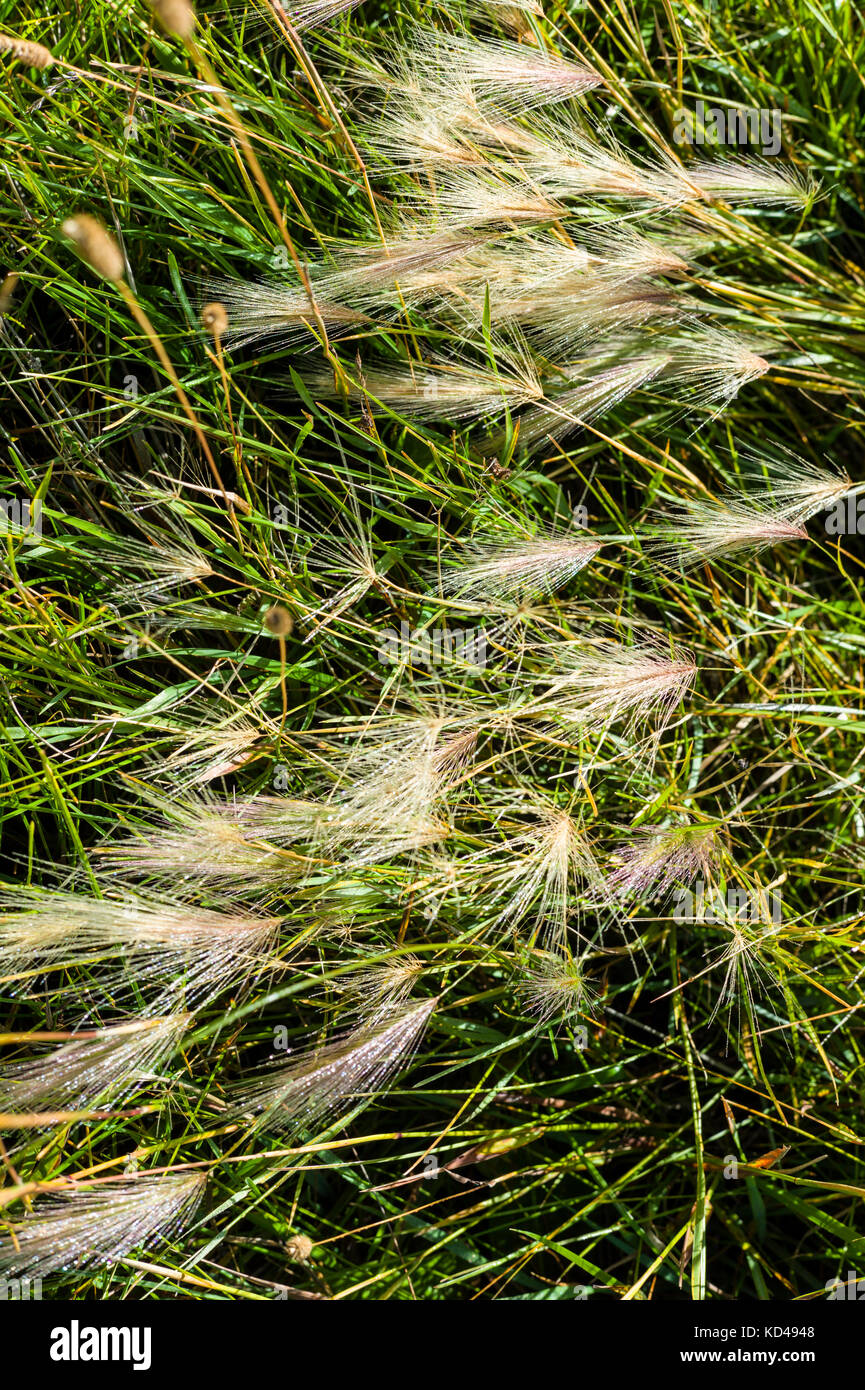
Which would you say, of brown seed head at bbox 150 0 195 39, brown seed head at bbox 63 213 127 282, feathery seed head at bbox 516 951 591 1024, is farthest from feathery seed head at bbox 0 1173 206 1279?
brown seed head at bbox 150 0 195 39

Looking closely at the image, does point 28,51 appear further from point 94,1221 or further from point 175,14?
point 94,1221

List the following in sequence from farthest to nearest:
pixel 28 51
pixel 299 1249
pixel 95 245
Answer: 1. pixel 299 1249
2. pixel 28 51
3. pixel 95 245

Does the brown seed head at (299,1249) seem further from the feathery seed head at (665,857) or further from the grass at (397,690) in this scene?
the feathery seed head at (665,857)

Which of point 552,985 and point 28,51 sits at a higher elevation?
point 28,51

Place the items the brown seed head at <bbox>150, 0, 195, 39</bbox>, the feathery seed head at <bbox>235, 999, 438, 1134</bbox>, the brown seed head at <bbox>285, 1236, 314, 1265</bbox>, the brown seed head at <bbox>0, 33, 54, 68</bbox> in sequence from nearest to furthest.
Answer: the brown seed head at <bbox>150, 0, 195, 39</bbox>, the brown seed head at <bbox>0, 33, 54, 68</bbox>, the feathery seed head at <bbox>235, 999, 438, 1134</bbox>, the brown seed head at <bbox>285, 1236, 314, 1265</bbox>

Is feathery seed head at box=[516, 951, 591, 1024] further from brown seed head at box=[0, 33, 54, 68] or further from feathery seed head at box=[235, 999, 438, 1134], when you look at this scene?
brown seed head at box=[0, 33, 54, 68]

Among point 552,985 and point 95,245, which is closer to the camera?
point 95,245

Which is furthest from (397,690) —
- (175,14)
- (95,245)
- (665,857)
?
(175,14)

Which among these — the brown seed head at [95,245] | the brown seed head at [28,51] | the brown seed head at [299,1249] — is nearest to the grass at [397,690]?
the brown seed head at [299,1249]
